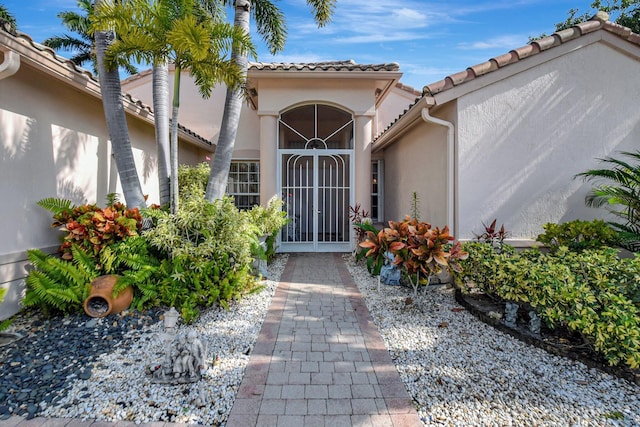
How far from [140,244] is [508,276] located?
20.3 ft

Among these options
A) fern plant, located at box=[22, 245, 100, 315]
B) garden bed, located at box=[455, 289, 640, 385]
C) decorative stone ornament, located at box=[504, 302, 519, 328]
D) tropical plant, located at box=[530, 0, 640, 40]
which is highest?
tropical plant, located at box=[530, 0, 640, 40]

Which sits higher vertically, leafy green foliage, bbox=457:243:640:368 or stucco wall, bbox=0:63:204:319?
stucco wall, bbox=0:63:204:319

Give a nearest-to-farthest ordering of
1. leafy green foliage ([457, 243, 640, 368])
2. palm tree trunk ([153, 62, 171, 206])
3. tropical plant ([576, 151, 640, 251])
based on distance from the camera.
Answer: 1. leafy green foliage ([457, 243, 640, 368])
2. tropical plant ([576, 151, 640, 251])
3. palm tree trunk ([153, 62, 171, 206])

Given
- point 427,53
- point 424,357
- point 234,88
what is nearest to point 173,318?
point 424,357

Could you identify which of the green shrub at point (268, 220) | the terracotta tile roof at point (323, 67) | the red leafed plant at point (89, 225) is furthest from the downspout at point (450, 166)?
the red leafed plant at point (89, 225)

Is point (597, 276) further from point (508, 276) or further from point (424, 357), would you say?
point (424, 357)

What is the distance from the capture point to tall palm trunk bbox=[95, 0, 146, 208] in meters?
6.47

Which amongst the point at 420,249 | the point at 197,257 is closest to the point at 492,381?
the point at 420,249

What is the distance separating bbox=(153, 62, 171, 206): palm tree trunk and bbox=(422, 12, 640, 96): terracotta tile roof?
5.74 metres

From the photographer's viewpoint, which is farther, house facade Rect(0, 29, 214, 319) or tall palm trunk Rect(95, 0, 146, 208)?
tall palm trunk Rect(95, 0, 146, 208)

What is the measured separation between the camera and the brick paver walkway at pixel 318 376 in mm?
3318

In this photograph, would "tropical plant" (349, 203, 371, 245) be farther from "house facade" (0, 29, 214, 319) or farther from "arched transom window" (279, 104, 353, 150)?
"house facade" (0, 29, 214, 319)

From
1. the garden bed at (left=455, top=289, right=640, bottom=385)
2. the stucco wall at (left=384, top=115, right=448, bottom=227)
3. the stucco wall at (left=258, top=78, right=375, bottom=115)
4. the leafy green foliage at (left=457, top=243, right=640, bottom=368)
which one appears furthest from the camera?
the stucco wall at (left=258, top=78, right=375, bottom=115)

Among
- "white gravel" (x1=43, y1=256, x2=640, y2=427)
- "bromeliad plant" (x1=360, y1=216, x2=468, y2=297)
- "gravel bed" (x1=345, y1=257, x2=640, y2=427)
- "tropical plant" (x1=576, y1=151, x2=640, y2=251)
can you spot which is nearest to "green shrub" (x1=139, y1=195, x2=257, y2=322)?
"white gravel" (x1=43, y1=256, x2=640, y2=427)
